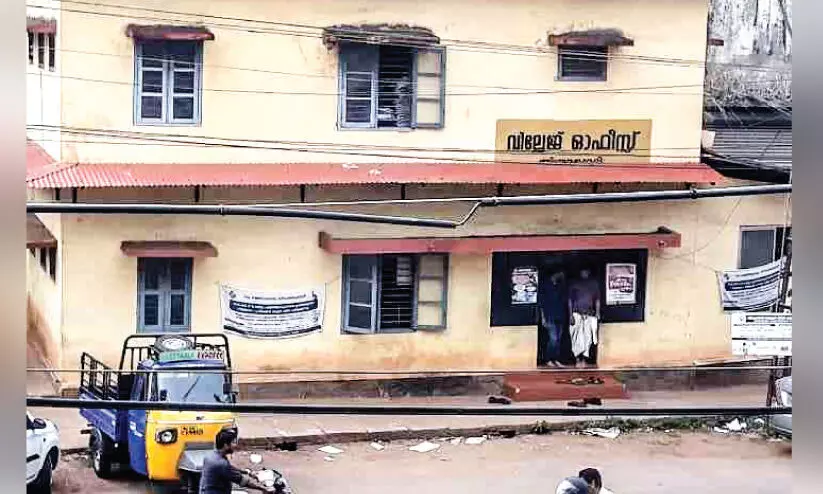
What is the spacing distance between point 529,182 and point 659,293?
2033 millimetres

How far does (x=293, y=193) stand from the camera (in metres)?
12.4

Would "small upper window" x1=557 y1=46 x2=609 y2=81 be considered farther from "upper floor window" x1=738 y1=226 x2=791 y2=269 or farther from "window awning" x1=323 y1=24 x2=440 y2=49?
"upper floor window" x1=738 y1=226 x2=791 y2=269

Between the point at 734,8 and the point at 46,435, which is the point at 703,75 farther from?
the point at 46,435

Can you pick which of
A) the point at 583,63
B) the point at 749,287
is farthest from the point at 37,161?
the point at 749,287

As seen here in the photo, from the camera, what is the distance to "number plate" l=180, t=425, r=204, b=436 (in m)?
9.59

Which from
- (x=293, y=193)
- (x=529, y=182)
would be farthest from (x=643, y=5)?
(x=293, y=193)

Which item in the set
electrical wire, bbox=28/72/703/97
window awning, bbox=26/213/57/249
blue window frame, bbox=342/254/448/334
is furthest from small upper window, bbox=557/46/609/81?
window awning, bbox=26/213/57/249

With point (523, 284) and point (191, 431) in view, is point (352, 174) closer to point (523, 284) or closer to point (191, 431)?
point (523, 284)

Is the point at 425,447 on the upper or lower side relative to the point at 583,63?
lower

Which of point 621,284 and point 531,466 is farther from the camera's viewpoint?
point 621,284

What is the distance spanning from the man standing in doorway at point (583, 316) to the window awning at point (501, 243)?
1.43 feet

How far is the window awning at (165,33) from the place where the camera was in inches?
455

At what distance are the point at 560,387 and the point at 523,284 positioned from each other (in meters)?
1.08

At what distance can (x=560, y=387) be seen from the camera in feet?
42.1
